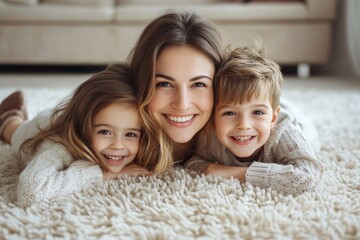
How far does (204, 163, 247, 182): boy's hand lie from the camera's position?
3.67 feet

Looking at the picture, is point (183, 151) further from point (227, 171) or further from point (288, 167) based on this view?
point (288, 167)

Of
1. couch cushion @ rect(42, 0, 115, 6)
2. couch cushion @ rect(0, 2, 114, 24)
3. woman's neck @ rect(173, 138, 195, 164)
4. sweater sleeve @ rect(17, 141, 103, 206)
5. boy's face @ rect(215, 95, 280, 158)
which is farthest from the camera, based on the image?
couch cushion @ rect(42, 0, 115, 6)

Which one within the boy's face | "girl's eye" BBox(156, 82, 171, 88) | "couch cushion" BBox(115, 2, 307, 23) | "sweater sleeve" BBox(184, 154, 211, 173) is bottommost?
"sweater sleeve" BBox(184, 154, 211, 173)

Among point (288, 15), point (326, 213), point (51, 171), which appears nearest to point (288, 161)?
point (326, 213)

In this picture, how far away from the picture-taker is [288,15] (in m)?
3.00

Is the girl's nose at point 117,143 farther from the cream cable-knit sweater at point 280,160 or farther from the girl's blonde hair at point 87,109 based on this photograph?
the cream cable-knit sweater at point 280,160

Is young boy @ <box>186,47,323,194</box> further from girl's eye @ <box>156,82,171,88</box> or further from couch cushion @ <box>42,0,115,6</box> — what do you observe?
couch cushion @ <box>42,0,115,6</box>

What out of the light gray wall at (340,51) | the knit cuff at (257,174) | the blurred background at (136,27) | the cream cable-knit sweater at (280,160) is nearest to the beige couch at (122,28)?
the blurred background at (136,27)

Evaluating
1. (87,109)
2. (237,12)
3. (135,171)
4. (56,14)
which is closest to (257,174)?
(135,171)

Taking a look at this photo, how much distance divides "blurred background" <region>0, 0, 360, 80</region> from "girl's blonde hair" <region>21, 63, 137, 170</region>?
1.91 meters

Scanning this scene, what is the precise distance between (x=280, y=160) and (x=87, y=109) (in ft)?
1.63

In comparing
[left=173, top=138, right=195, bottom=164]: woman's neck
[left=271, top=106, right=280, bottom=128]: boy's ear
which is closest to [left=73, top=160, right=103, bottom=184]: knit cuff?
[left=173, top=138, right=195, bottom=164]: woman's neck

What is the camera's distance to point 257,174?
108 cm

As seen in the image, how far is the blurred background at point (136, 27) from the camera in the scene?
9.89ft
